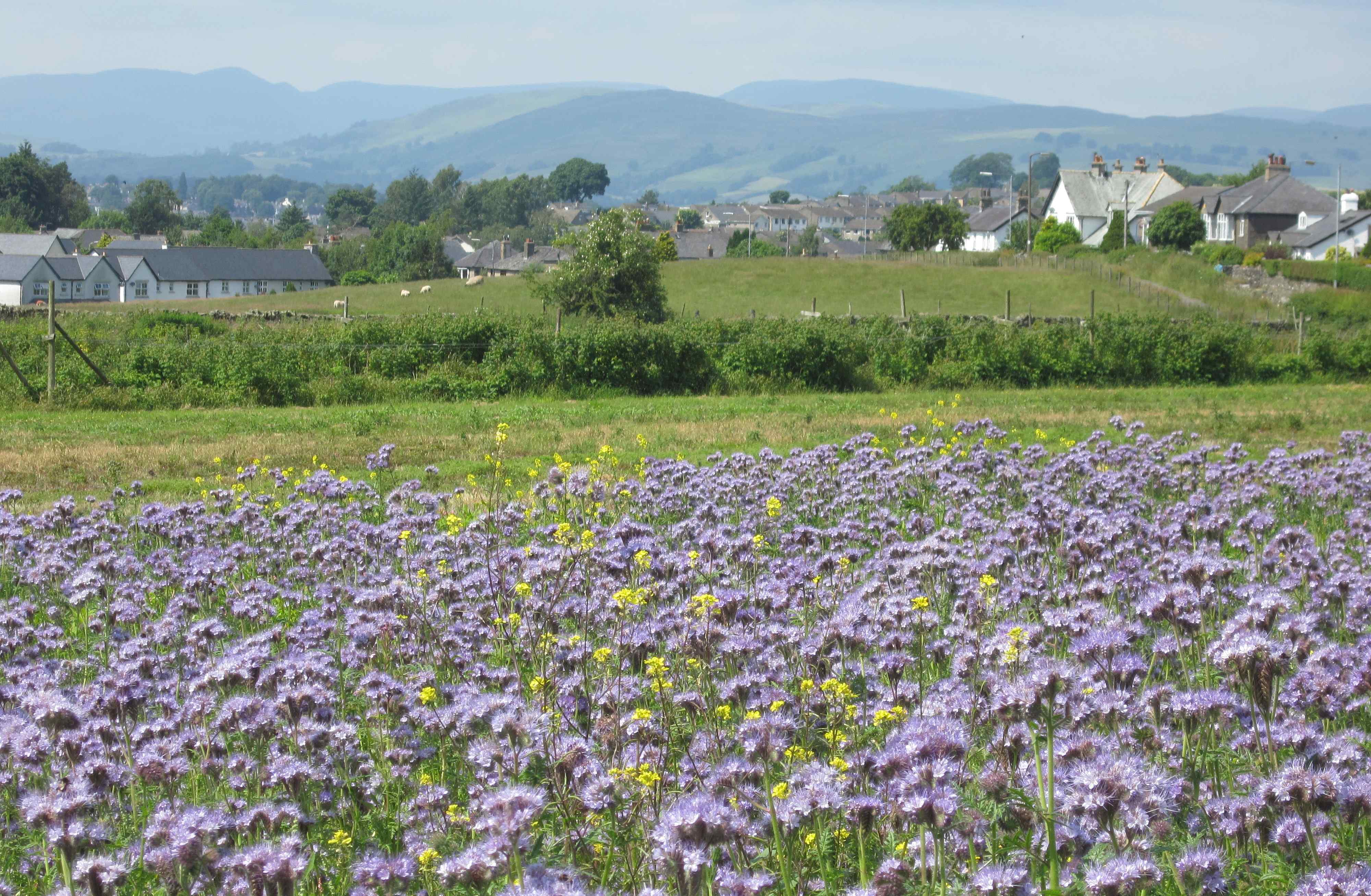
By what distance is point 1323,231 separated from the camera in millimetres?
92688

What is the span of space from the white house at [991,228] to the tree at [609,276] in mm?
89957

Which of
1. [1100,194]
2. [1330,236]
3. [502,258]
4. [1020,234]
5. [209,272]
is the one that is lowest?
[209,272]

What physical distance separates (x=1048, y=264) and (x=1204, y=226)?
96.0 ft

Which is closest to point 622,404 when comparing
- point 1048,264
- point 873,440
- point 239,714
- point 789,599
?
point 873,440

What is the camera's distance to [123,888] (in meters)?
4.02

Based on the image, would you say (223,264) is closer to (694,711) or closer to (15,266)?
(15,266)

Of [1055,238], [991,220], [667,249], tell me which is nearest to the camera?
[667,249]

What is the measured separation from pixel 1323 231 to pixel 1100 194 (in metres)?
30.7

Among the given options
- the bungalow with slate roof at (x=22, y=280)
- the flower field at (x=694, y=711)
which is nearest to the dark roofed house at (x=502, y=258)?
the bungalow with slate roof at (x=22, y=280)

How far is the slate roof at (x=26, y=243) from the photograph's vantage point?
4144 inches

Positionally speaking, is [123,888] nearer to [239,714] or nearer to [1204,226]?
[239,714]

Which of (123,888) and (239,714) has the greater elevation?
(239,714)

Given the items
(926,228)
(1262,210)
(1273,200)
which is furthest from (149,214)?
(1273,200)

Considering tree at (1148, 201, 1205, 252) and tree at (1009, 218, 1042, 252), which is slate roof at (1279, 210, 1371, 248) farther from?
tree at (1009, 218, 1042, 252)
